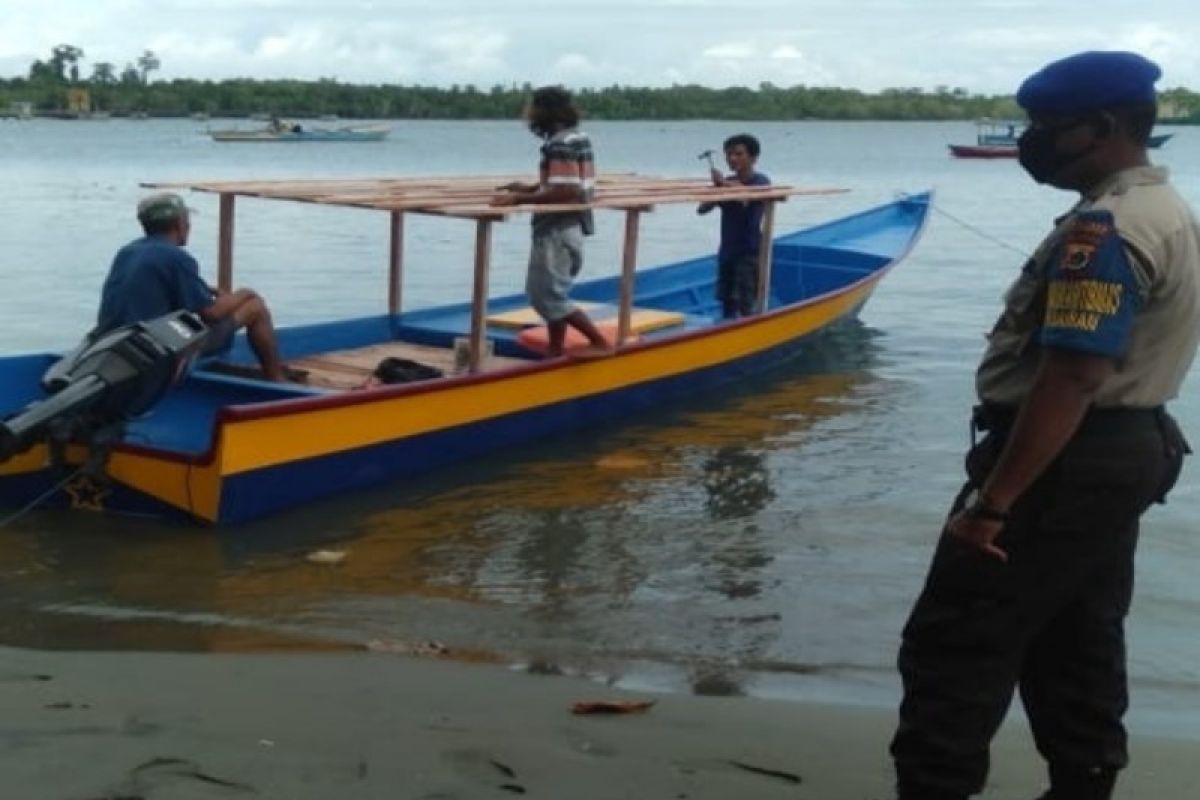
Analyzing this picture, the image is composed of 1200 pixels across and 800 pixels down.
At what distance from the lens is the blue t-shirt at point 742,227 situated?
41.8 ft

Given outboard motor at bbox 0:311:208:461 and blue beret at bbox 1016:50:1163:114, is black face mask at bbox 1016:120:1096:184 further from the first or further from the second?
outboard motor at bbox 0:311:208:461

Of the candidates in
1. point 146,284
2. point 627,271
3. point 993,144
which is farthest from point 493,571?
point 993,144

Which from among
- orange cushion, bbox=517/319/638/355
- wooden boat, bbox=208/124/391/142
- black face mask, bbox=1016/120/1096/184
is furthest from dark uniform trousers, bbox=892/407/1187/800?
wooden boat, bbox=208/124/391/142

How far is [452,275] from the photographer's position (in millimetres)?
24562

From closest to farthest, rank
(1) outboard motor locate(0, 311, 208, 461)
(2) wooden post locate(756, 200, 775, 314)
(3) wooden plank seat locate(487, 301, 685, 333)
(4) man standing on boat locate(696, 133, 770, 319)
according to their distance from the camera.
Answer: (1) outboard motor locate(0, 311, 208, 461), (3) wooden plank seat locate(487, 301, 685, 333), (2) wooden post locate(756, 200, 775, 314), (4) man standing on boat locate(696, 133, 770, 319)

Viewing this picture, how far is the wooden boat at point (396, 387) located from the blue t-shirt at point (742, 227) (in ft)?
1.06

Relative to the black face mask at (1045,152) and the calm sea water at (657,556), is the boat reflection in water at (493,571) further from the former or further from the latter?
the black face mask at (1045,152)

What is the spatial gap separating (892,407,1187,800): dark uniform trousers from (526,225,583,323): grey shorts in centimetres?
628

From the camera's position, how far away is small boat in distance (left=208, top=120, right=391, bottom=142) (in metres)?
91.1

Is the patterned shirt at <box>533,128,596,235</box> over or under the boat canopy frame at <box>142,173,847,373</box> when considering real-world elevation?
over

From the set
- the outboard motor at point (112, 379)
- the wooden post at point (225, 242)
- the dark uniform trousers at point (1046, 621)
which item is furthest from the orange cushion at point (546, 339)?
the dark uniform trousers at point (1046, 621)

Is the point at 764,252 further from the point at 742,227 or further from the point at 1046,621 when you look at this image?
the point at 1046,621

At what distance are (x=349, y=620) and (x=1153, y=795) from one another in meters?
3.41

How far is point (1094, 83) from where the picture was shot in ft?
11.9
